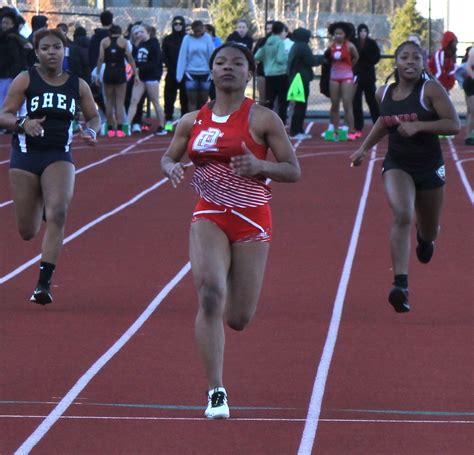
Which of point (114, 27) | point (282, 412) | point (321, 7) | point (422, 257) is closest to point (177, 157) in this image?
point (282, 412)

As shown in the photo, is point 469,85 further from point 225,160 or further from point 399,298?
point 225,160

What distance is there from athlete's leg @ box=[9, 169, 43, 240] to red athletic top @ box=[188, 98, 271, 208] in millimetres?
3424

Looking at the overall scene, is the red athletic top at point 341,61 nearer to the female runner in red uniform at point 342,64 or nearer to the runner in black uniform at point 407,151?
the female runner in red uniform at point 342,64

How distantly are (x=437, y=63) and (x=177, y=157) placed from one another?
1807cm

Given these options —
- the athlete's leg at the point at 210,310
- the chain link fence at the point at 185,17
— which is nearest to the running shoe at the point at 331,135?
the chain link fence at the point at 185,17

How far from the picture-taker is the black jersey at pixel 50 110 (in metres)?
10.7

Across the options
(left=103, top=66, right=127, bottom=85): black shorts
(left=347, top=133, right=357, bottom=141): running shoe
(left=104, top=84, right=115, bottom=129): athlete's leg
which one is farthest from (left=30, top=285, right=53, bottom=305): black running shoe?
(left=347, top=133, right=357, bottom=141): running shoe

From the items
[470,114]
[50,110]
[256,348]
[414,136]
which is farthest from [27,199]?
[470,114]

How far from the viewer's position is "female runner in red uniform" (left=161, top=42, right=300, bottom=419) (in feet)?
24.5

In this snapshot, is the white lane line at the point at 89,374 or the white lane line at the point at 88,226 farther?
the white lane line at the point at 88,226

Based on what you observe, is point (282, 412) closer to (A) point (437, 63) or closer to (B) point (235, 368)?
(B) point (235, 368)

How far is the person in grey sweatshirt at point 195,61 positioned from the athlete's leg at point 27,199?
47.7 feet

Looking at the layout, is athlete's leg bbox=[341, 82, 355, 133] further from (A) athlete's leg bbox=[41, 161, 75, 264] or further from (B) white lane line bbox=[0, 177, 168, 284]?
(A) athlete's leg bbox=[41, 161, 75, 264]

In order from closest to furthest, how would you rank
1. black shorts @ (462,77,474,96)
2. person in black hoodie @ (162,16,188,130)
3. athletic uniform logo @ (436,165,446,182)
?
1. athletic uniform logo @ (436,165,446,182)
2. black shorts @ (462,77,474,96)
3. person in black hoodie @ (162,16,188,130)
